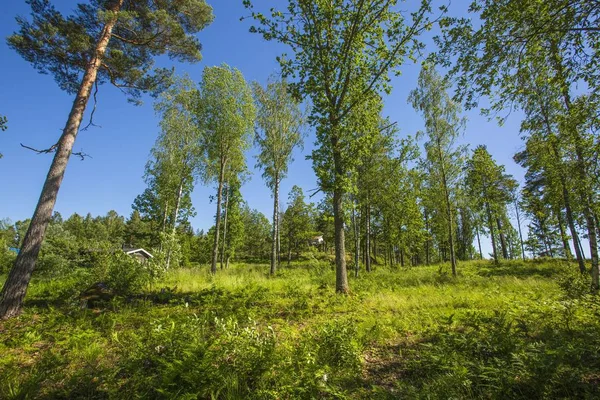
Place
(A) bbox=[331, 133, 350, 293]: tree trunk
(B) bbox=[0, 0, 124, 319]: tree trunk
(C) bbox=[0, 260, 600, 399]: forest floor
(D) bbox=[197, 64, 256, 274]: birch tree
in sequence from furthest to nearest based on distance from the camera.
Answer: (D) bbox=[197, 64, 256, 274]: birch tree
(A) bbox=[331, 133, 350, 293]: tree trunk
(B) bbox=[0, 0, 124, 319]: tree trunk
(C) bbox=[0, 260, 600, 399]: forest floor

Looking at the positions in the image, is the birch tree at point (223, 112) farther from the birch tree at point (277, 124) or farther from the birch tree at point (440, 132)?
the birch tree at point (440, 132)

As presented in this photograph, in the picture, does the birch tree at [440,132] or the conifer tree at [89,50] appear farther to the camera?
the birch tree at [440,132]

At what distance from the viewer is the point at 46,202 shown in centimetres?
732

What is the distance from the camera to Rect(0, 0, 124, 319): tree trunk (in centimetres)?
653

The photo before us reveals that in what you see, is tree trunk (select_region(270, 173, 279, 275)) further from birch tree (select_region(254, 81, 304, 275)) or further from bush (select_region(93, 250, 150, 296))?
bush (select_region(93, 250, 150, 296))

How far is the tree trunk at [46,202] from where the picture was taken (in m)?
6.53

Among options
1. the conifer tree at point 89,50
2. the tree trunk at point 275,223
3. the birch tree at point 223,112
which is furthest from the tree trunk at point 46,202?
the tree trunk at point 275,223

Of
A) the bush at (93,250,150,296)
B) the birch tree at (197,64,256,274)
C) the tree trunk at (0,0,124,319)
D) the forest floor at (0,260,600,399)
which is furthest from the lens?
the birch tree at (197,64,256,274)

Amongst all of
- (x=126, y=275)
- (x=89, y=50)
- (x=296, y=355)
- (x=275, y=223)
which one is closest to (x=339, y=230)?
(x=296, y=355)

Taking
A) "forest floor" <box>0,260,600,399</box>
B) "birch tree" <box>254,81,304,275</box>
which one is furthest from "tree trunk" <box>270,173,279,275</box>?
"forest floor" <box>0,260,600,399</box>

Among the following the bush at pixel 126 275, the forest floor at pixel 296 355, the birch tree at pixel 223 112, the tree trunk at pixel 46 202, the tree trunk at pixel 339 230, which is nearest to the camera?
the forest floor at pixel 296 355

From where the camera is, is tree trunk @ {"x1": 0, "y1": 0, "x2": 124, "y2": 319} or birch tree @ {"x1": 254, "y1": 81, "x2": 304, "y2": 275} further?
birch tree @ {"x1": 254, "y1": 81, "x2": 304, "y2": 275}

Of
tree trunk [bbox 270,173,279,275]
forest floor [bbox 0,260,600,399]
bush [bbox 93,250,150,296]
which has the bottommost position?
forest floor [bbox 0,260,600,399]

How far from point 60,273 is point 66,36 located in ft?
42.9
